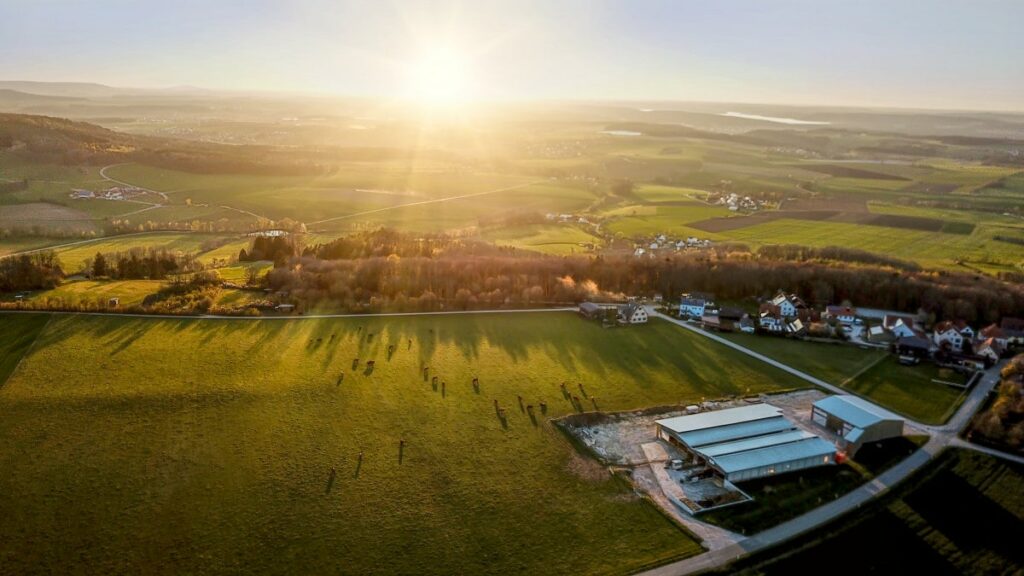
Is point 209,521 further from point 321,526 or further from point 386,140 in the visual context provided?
point 386,140

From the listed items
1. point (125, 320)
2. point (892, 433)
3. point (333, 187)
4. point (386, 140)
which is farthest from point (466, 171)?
point (892, 433)

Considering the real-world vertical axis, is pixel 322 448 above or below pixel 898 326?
below

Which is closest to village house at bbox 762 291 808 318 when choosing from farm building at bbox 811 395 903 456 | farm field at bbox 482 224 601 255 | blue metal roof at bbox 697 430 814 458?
farm building at bbox 811 395 903 456

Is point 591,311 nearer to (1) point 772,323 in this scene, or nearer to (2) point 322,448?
(1) point 772,323

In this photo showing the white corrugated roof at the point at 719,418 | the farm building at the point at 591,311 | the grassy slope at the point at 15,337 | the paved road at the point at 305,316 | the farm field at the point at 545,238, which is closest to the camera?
the white corrugated roof at the point at 719,418

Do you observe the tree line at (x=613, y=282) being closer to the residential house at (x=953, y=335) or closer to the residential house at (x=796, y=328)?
the residential house at (x=953, y=335)

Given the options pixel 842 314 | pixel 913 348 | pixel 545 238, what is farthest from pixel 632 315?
pixel 545 238

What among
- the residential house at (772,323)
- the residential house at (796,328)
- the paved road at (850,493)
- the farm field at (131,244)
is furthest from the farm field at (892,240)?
the farm field at (131,244)
